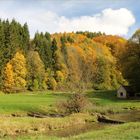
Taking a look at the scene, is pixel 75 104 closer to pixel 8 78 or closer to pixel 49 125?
pixel 49 125

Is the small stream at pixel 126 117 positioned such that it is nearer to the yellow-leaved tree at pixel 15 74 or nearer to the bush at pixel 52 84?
the yellow-leaved tree at pixel 15 74

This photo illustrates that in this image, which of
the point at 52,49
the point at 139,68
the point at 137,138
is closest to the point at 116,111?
the point at 139,68

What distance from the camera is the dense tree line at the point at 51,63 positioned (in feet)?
305

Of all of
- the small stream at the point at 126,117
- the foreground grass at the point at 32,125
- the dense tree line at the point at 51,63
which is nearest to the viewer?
the foreground grass at the point at 32,125

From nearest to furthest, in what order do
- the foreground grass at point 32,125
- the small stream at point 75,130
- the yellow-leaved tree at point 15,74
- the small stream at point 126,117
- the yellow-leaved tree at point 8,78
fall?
the small stream at point 75,130 → the foreground grass at point 32,125 → the small stream at point 126,117 → the yellow-leaved tree at point 8,78 → the yellow-leaved tree at point 15,74

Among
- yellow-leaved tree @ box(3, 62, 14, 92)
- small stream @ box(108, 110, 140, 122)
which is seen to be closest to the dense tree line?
yellow-leaved tree @ box(3, 62, 14, 92)

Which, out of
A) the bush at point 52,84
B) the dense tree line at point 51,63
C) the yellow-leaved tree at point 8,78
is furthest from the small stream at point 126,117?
the bush at point 52,84

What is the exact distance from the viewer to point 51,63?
134 metres

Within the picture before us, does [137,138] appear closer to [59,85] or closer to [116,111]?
[116,111]

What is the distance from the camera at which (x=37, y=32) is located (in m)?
143

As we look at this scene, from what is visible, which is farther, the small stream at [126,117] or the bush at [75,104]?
the bush at [75,104]

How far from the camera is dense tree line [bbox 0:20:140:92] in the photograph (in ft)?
305

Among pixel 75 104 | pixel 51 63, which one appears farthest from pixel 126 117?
pixel 51 63

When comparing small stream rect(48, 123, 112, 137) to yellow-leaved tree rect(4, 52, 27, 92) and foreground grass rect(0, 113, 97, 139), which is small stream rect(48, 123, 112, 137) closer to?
foreground grass rect(0, 113, 97, 139)
